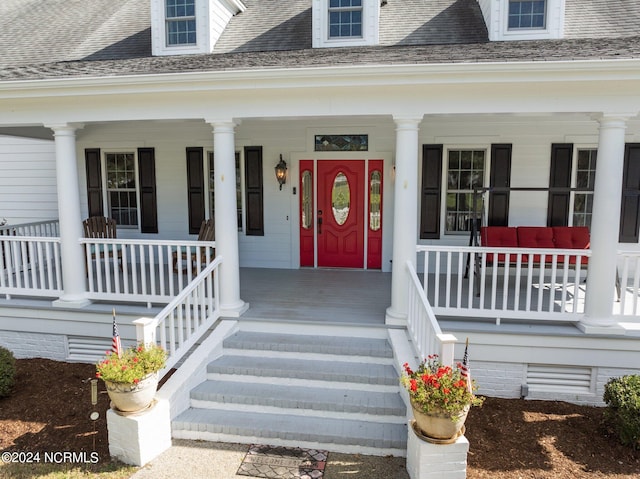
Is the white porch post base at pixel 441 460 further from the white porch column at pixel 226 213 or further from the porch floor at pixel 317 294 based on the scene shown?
the white porch column at pixel 226 213

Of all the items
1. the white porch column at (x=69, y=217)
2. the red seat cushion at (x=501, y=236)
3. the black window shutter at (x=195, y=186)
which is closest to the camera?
the white porch column at (x=69, y=217)

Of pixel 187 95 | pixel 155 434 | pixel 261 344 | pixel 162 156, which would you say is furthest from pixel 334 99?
Result: pixel 162 156

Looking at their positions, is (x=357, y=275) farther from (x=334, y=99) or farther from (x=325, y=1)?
(x=325, y=1)

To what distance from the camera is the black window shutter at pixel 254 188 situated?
8297 mm

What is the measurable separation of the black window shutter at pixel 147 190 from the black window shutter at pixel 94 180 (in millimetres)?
856

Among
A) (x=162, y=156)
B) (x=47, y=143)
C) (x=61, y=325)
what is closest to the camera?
(x=61, y=325)

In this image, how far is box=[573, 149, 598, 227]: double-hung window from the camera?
747 centimetres

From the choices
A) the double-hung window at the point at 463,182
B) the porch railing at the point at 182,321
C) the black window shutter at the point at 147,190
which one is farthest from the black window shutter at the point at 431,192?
the black window shutter at the point at 147,190

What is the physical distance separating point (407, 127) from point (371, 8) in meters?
2.52

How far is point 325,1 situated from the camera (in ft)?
21.9

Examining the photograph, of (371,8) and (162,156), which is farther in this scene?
(162,156)

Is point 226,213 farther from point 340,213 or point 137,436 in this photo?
point 340,213

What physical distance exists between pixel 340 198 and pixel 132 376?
16.9 ft

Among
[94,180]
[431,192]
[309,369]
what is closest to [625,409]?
[309,369]
